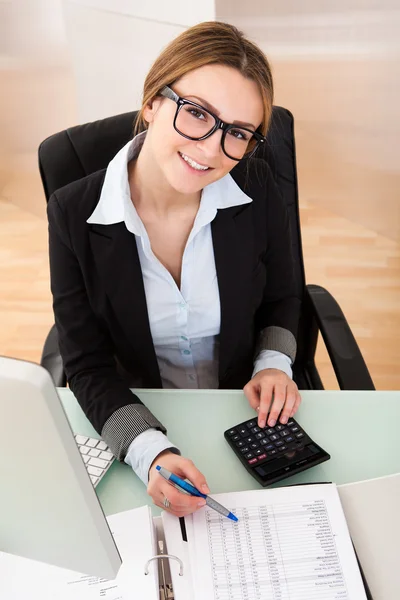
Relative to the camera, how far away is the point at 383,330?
2.65m

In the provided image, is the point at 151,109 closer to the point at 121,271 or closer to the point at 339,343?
the point at 121,271

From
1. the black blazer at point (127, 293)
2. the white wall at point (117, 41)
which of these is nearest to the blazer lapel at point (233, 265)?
the black blazer at point (127, 293)

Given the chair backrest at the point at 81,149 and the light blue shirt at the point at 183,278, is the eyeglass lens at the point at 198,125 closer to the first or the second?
the light blue shirt at the point at 183,278

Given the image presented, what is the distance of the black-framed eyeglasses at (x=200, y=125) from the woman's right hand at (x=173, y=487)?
539 mm

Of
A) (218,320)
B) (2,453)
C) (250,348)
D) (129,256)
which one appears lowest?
(250,348)

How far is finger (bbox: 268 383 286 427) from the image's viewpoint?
48.8 inches

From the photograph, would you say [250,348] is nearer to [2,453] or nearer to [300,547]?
[300,547]

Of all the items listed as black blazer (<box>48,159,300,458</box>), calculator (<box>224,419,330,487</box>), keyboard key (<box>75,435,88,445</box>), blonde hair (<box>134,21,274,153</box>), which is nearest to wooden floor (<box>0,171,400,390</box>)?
black blazer (<box>48,159,300,458</box>)

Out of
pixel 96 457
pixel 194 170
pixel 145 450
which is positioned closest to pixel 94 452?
pixel 96 457

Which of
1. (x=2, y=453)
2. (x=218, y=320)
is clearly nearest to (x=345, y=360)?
(x=218, y=320)

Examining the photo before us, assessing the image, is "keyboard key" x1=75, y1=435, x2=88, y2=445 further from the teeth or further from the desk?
the teeth

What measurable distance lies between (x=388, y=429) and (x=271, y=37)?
2.23 meters

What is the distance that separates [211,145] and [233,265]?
30 cm

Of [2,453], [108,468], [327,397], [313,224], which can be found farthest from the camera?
[313,224]
